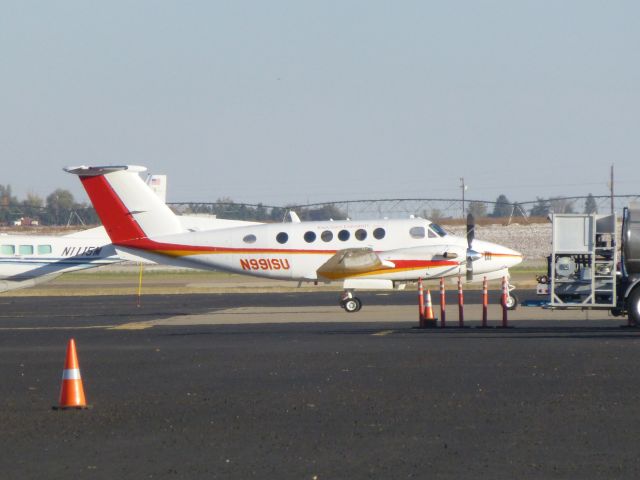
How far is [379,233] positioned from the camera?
33.9 meters

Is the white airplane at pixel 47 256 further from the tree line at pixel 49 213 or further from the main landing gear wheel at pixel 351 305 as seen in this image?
the tree line at pixel 49 213

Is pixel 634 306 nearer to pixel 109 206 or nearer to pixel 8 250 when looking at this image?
pixel 109 206

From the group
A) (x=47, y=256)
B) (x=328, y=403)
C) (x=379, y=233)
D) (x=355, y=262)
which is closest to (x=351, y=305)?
(x=355, y=262)

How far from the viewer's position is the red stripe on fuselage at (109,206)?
34.4m

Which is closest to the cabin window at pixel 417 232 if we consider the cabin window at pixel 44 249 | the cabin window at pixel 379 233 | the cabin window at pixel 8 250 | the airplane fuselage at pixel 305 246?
the airplane fuselage at pixel 305 246

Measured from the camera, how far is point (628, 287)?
842 inches

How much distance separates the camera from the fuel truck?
70.2 ft

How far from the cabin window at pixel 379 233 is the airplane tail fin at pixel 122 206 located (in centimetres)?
588

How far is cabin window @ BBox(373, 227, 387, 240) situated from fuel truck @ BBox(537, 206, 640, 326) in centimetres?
1212

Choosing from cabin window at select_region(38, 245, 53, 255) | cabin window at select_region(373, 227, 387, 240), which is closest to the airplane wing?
cabin window at select_region(373, 227, 387, 240)

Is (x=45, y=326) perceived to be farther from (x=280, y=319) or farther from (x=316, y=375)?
(x=316, y=375)

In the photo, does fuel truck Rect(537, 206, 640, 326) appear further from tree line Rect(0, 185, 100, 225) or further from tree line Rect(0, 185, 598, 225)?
tree line Rect(0, 185, 100, 225)

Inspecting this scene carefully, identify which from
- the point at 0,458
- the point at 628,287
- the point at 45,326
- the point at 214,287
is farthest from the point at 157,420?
the point at 214,287

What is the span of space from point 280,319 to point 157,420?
1685 centimetres
